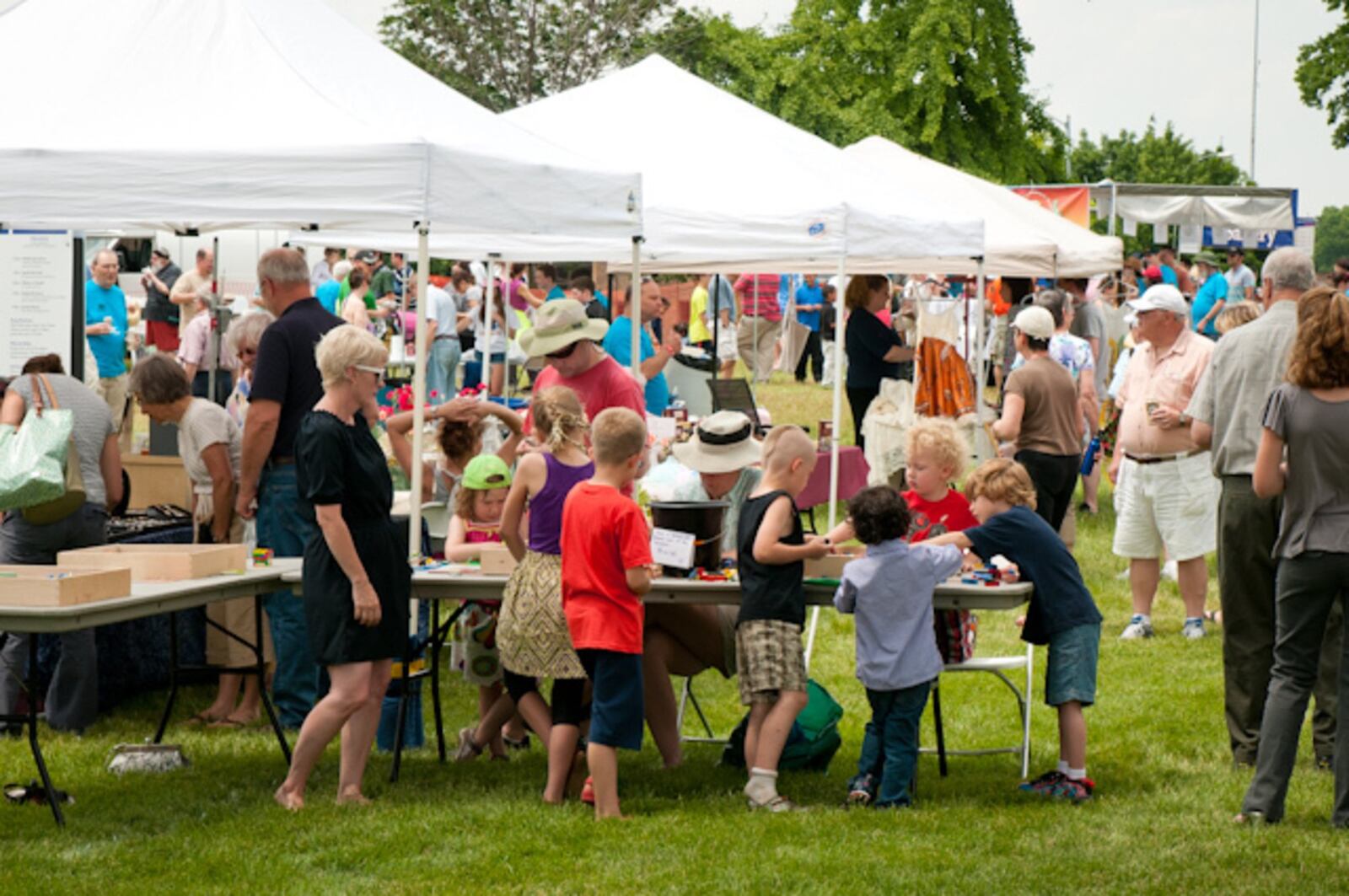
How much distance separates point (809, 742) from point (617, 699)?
4.02 feet

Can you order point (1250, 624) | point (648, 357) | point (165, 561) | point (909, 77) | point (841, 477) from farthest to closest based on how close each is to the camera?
point (909, 77), point (648, 357), point (841, 477), point (1250, 624), point (165, 561)

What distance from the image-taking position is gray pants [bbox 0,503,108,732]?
7445 millimetres

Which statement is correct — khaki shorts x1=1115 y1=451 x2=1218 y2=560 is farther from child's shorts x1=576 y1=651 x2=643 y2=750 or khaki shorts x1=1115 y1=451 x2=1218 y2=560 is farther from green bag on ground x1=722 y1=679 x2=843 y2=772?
child's shorts x1=576 y1=651 x2=643 y2=750

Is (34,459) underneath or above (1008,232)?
underneath

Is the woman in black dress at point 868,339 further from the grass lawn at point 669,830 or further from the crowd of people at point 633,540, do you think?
the grass lawn at point 669,830

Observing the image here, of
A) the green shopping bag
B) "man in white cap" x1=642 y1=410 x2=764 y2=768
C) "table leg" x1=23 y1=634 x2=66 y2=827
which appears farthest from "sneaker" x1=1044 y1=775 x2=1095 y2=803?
the green shopping bag

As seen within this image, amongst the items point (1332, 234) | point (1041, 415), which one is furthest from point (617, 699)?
point (1332, 234)

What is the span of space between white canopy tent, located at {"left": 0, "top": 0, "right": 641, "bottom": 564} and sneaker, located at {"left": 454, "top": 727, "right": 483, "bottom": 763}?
0.78 m

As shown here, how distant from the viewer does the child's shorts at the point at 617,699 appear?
6109 millimetres

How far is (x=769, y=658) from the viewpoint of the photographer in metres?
6.32

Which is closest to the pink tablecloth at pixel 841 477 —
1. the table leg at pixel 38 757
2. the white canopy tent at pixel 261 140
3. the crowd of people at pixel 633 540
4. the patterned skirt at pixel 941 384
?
the patterned skirt at pixel 941 384

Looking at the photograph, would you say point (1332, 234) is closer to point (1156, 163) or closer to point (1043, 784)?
point (1156, 163)

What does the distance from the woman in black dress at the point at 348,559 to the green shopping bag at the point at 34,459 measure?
1.46 metres

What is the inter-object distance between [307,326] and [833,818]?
292 centimetres
